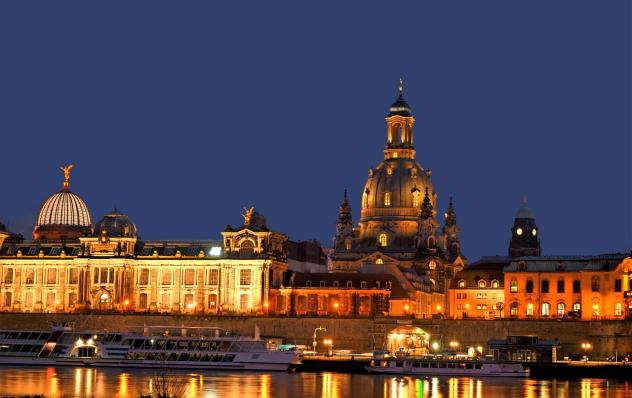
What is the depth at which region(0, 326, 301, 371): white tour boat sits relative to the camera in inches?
4978

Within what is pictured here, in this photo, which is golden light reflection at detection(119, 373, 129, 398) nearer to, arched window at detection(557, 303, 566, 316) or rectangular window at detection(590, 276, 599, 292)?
arched window at detection(557, 303, 566, 316)

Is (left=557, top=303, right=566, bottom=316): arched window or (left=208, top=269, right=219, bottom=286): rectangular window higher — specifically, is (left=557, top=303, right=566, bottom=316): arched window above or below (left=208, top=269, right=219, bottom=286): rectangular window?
below

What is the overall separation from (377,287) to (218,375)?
148 ft

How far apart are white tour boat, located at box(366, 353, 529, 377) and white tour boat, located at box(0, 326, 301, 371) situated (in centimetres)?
873

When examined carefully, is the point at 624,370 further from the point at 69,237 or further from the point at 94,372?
the point at 69,237

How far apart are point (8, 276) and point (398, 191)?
55999 millimetres

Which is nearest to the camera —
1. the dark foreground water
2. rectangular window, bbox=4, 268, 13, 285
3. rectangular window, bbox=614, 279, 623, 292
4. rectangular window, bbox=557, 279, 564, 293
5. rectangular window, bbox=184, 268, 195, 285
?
the dark foreground water

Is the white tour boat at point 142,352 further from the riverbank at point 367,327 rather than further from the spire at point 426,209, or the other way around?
the spire at point 426,209

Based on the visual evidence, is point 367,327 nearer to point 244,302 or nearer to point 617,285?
point 244,302

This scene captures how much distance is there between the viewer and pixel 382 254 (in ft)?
625

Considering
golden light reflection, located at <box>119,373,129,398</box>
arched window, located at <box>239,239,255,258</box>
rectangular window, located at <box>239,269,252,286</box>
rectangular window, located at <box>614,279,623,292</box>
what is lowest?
golden light reflection, located at <box>119,373,129,398</box>

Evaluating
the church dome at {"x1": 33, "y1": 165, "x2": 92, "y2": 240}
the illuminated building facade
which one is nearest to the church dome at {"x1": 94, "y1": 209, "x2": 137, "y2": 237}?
the illuminated building facade

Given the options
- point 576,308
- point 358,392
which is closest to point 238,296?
point 576,308

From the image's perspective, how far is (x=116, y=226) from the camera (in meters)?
168
